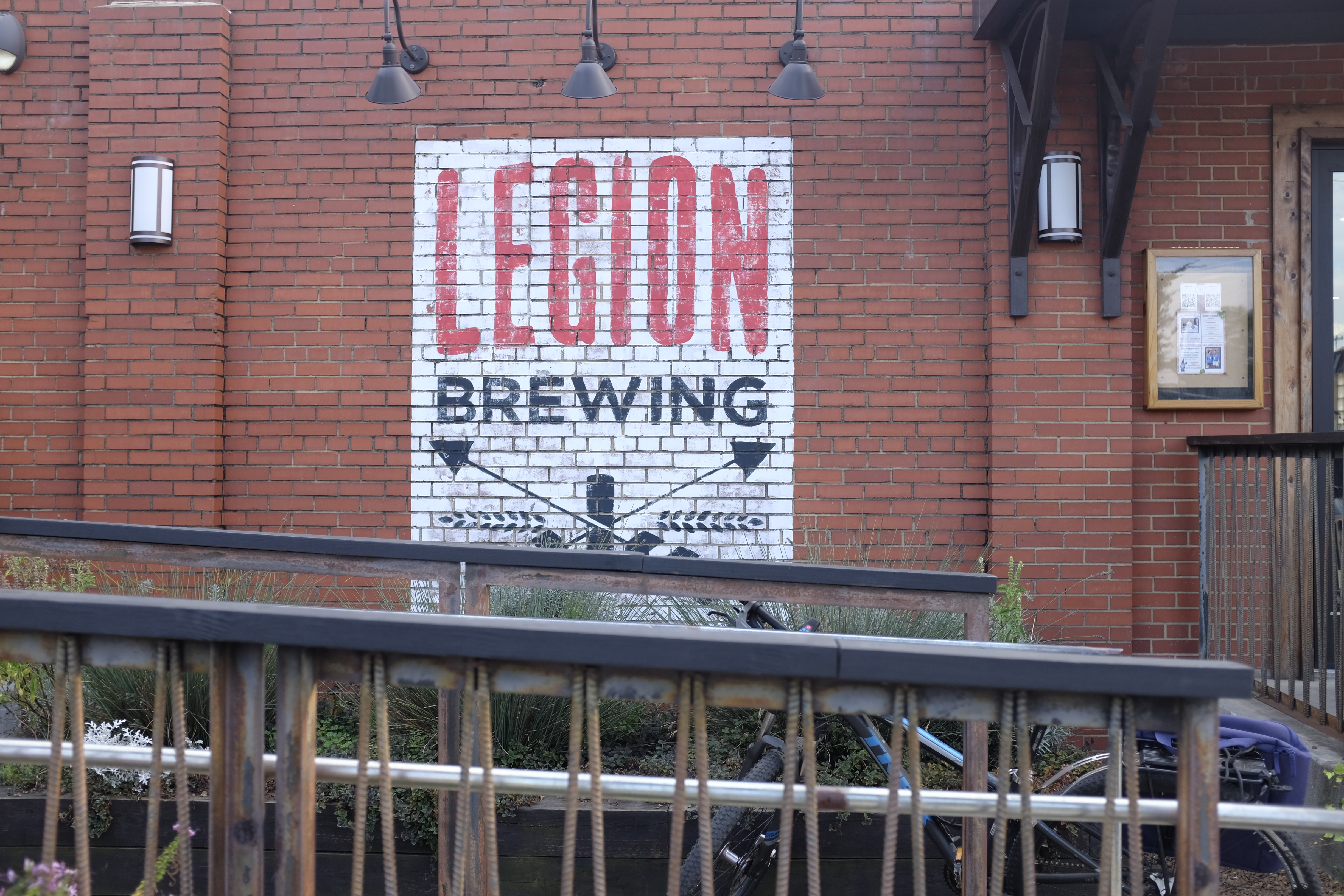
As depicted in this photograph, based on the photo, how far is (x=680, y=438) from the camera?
524 cm

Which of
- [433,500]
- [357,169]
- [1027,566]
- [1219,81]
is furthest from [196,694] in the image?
[1219,81]

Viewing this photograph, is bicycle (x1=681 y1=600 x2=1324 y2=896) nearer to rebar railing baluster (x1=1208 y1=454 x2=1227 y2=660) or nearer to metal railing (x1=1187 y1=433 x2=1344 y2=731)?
metal railing (x1=1187 y1=433 x2=1344 y2=731)

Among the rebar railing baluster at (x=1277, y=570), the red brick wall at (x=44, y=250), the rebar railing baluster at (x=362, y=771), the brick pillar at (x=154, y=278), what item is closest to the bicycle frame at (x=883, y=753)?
the rebar railing baluster at (x=1277, y=570)

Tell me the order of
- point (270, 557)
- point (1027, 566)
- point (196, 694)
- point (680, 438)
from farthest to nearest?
point (680, 438), point (1027, 566), point (196, 694), point (270, 557)

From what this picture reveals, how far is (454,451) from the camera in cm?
527

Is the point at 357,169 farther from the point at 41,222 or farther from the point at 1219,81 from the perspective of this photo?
the point at 1219,81

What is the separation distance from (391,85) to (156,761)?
387cm

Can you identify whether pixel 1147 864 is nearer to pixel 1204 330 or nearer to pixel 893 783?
pixel 893 783

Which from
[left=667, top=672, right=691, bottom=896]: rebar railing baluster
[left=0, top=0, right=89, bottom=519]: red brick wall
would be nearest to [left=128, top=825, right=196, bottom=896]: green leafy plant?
[left=667, top=672, right=691, bottom=896]: rebar railing baluster

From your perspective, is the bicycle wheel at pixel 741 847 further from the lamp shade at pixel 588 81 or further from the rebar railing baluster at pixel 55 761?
the lamp shade at pixel 588 81

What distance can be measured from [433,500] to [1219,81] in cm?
451

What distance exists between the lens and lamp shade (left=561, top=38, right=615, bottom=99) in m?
4.43

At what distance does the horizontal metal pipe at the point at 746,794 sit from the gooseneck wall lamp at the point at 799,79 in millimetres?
3631

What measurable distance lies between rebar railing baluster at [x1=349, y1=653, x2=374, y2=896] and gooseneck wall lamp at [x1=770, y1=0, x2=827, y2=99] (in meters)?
3.73
